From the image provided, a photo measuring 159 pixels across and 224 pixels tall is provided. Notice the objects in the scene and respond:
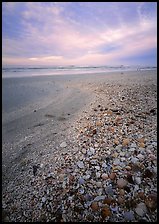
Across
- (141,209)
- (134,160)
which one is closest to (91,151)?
(134,160)

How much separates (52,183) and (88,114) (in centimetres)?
233

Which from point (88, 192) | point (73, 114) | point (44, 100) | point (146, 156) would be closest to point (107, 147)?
point (146, 156)

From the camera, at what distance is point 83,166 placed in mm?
2525

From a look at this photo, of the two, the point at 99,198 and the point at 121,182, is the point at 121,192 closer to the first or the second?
the point at 121,182

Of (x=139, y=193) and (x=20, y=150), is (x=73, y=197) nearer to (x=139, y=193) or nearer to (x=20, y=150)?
(x=139, y=193)

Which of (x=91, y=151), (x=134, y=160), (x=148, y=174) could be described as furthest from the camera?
(x=91, y=151)

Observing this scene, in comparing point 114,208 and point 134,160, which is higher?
point 134,160

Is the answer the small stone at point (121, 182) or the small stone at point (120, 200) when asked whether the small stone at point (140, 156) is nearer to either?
the small stone at point (121, 182)

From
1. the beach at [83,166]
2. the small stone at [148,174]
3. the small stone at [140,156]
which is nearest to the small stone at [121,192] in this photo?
the beach at [83,166]

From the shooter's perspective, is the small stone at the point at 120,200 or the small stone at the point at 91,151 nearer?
the small stone at the point at 120,200

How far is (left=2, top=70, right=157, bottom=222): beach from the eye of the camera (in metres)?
1.97

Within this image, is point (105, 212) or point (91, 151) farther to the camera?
point (91, 151)

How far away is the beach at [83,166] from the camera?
1.97 m

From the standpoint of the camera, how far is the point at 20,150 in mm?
3195
